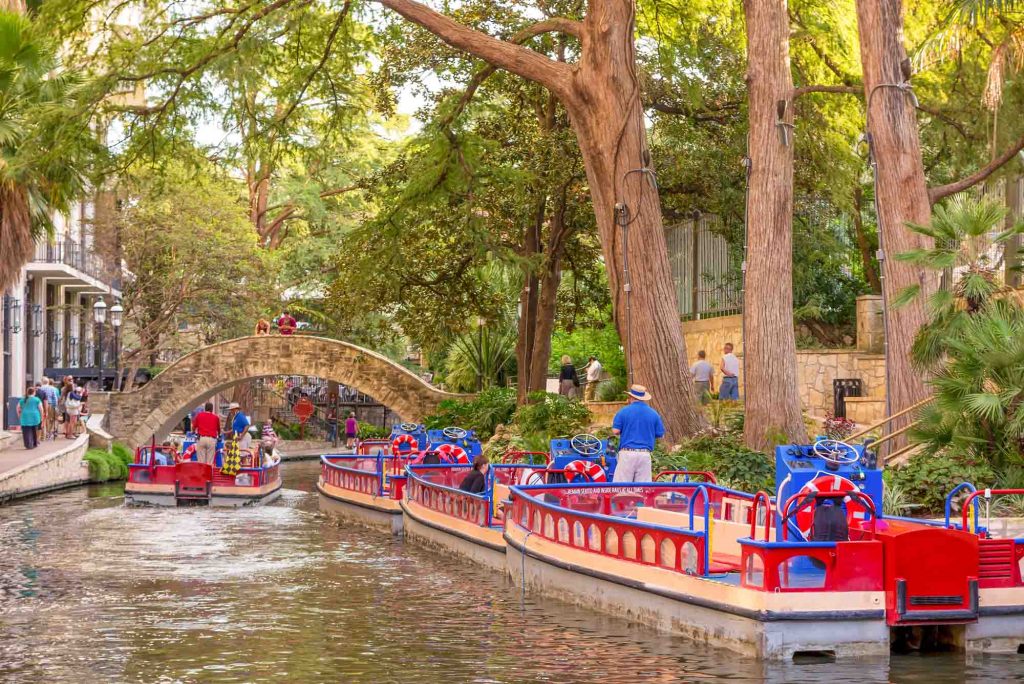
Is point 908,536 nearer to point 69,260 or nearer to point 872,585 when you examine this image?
point 872,585

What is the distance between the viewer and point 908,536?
39.0ft

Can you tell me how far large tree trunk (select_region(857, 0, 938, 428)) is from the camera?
2077 centimetres

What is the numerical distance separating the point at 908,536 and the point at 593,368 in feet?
73.2

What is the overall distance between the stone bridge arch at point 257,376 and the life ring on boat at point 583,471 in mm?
23172

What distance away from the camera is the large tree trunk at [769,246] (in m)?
21.4

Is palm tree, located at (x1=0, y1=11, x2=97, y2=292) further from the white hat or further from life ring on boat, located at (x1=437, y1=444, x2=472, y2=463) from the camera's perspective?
the white hat

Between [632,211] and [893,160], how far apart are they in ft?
13.3

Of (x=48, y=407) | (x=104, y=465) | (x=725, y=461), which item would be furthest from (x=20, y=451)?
(x=725, y=461)

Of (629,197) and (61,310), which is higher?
(61,310)

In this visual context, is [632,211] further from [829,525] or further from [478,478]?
[829,525]

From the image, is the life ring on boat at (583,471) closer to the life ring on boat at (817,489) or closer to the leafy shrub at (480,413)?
the life ring on boat at (817,489)

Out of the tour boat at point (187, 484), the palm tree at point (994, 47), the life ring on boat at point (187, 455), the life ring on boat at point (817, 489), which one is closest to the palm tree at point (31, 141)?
the tour boat at point (187, 484)

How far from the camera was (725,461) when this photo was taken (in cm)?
1995

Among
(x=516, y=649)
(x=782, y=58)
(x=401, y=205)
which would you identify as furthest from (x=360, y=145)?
(x=516, y=649)
